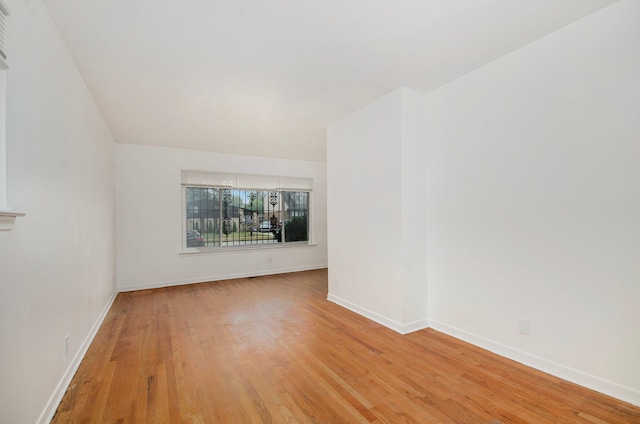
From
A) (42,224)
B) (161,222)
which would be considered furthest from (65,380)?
(161,222)

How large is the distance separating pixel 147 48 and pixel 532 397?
3945 millimetres

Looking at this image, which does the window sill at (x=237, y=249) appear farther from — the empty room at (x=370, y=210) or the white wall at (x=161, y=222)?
the empty room at (x=370, y=210)

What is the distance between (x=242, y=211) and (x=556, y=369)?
546 centimetres

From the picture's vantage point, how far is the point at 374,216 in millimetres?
3596

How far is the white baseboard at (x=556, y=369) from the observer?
6.42 feet

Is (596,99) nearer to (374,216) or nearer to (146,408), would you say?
(374,216)

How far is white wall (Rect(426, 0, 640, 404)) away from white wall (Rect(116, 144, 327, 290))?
4.27 meters

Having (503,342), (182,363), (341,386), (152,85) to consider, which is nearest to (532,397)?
(503,342)

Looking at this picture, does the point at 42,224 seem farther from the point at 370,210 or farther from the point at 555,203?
the point at 555,203

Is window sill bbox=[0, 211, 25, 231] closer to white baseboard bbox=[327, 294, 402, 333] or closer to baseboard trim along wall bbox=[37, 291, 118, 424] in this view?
baseboard trim along wall bbox=[37, 291, 118, 424]

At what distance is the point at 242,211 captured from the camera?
6.26m

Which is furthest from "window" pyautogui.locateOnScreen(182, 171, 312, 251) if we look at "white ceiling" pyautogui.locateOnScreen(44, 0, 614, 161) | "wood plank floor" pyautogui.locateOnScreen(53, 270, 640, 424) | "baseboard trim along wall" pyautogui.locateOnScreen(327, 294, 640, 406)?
"baseboard trim along wall" pyautogui.locateOnScreen(327, 294, 640, 406)

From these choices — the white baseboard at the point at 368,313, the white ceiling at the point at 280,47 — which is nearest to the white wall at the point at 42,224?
the white ceiling at the point at 280,47

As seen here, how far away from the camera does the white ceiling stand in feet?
6.54
